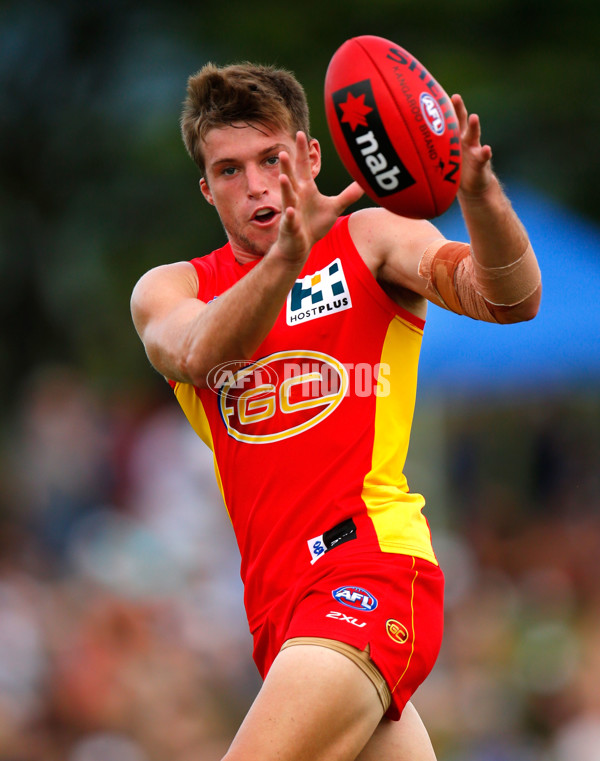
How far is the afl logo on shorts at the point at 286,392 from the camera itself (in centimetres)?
A: 434

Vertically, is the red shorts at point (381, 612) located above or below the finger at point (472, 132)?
below

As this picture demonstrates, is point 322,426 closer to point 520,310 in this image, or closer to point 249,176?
point 520,310

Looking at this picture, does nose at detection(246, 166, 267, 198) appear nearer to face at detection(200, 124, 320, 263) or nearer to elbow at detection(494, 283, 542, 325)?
face at detection(200, 124, 320, 263)

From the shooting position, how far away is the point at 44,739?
784 centimetres

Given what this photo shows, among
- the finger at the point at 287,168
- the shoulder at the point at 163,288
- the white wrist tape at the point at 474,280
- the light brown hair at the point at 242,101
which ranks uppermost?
the light brown hair at the point at 242,101

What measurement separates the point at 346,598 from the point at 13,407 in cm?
980

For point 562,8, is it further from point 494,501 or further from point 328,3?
point 494,501

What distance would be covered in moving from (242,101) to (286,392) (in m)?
1.17

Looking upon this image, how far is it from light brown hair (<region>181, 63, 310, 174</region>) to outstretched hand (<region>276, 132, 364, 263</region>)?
2.33 ft

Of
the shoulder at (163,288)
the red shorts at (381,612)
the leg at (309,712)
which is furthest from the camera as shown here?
the shoulder at (163,288)

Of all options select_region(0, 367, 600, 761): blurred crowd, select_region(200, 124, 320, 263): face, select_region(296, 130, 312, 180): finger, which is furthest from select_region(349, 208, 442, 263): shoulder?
select_region(0, 367, 600, 761): blurred crowd

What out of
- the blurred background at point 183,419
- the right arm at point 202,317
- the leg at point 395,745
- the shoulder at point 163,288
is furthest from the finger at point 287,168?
the blurred background at point 183,419

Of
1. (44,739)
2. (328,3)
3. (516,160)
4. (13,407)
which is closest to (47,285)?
(13,407)

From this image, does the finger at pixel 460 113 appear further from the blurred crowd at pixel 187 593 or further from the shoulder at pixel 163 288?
the blurred crowd at pixel 187 593
